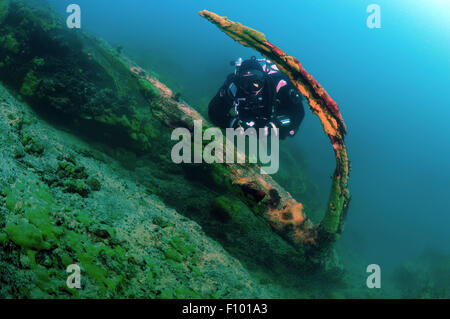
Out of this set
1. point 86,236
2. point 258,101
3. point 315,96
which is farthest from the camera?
point 258,101

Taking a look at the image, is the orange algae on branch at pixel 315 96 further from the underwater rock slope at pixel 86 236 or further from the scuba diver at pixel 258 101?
the underwater rock slope at pixel 86 236

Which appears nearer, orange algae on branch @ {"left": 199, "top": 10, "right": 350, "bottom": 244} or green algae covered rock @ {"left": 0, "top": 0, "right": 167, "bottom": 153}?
orange algae on branch @ {"left": 199, "top": 10, "right": 350, "bottom": 244}

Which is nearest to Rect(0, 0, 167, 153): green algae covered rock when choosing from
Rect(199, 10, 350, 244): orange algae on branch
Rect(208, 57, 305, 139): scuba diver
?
Rect(208, 57, 305, 139): scuba diver

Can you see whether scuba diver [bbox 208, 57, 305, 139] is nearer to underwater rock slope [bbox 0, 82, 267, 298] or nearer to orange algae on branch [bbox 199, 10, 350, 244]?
orange algae on branch [bbox 199, 10, 350, 244]

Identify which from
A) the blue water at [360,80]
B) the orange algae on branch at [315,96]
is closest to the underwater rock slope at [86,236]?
the orange algae on branch at [315,96]

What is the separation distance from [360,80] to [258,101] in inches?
2614

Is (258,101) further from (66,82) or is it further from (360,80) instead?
(360,80)

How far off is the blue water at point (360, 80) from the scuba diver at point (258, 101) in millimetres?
7773

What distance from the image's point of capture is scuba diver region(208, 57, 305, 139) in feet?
14.1

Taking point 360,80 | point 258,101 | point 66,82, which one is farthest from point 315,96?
point 360,80

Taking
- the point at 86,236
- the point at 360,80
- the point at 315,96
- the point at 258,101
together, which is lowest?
the point at 86,236

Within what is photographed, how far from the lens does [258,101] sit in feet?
14.2

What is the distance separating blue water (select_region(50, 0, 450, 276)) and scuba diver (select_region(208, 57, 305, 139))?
25.5 feet
